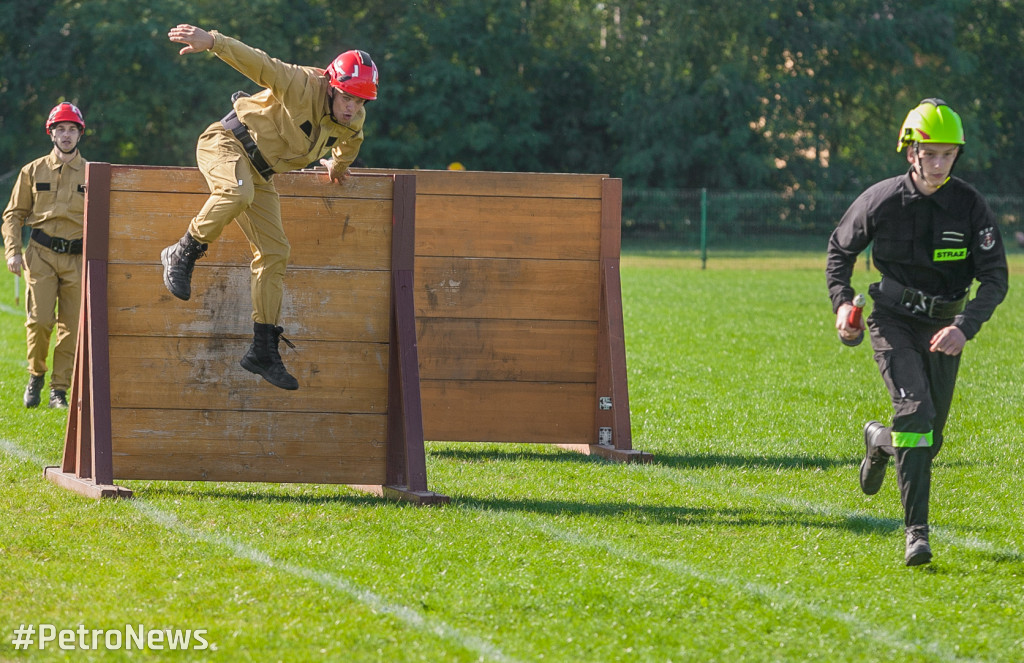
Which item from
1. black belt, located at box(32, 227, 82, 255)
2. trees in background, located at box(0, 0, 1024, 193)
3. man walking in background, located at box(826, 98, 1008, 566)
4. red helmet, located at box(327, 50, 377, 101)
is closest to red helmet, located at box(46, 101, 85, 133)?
black belt, located at box(32, 227, 82, 255)

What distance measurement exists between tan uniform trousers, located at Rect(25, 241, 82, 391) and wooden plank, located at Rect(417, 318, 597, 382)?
3652mm

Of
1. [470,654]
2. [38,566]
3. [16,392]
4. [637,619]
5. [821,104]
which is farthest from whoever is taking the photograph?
[821,104]

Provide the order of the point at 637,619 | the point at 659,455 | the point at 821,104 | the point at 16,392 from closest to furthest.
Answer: the point at 637,619 < the point at 659,455 < the point at 16,392 < the point at 821,104

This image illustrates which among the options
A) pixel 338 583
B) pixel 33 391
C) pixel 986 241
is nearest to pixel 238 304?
pixel 338 583

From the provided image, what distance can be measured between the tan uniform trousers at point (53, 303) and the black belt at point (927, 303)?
7.32m

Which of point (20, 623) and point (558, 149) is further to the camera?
point (558, 149)

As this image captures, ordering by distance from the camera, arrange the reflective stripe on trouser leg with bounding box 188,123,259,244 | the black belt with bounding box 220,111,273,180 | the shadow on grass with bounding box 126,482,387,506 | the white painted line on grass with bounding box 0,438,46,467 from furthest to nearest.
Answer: the white painted line on grass with bounding box 0,438,46,467, the shadow on grass with bounding box 126,482,387,506, the black belt with bounding box 220,111,273,180, the reflective stripe on trouser leg with bounding box 188,123,259,244

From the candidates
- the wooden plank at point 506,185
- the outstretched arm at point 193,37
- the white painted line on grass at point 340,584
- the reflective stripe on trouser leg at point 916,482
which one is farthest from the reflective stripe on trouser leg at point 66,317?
the reflective stripe on trouser leg at point 916,482

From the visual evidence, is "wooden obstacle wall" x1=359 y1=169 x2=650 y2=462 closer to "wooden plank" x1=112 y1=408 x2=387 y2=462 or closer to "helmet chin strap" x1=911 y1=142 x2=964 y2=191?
"wooden plank" x1=112 y1=408 x2=387 y2=462

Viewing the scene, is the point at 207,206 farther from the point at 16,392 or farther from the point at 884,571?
the point at 16,392

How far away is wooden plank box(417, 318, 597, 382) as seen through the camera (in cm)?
927

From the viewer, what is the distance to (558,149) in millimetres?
53156

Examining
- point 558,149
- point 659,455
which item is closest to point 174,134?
point 558,149

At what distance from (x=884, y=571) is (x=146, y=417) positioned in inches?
164
